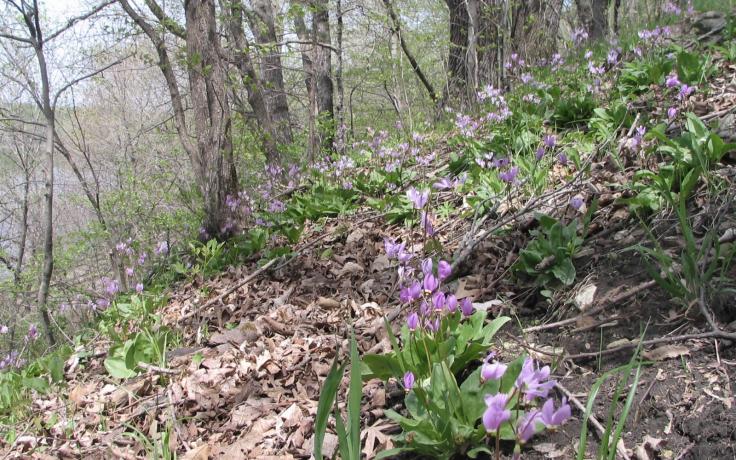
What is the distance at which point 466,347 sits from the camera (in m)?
1.73

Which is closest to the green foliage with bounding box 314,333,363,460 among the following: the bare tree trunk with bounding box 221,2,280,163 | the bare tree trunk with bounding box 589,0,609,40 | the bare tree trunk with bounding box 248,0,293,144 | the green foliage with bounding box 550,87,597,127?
the green foliage with bounding box 550,87,597,127

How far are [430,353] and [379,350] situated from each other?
0.51 meters

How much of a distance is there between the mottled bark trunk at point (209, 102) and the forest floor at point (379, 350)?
1.50 meters

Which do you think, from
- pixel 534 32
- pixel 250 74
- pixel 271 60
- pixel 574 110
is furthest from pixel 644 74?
pixel 271 60

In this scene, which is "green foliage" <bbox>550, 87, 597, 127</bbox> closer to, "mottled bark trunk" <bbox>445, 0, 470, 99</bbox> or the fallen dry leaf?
the fallen dry leaf

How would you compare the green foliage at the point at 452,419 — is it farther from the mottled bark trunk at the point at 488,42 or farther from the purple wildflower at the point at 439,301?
the mottled bark trunk at the point at 488,42

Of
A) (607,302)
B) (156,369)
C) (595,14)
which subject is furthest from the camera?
(595,14)

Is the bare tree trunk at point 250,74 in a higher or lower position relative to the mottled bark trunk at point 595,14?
lower

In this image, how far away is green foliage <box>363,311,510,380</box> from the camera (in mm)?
1616

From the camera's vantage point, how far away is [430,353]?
1658mm

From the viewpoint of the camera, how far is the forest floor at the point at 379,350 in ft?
4.62

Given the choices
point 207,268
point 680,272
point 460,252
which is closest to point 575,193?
point 460,252

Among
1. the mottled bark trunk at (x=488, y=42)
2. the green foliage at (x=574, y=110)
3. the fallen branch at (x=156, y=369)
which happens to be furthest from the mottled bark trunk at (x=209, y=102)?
the mottled bark trunk at (x=488, y=42)

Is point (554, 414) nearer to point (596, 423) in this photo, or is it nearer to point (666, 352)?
point (596, 423)
